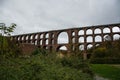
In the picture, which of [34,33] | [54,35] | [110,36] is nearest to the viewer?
[110,36]

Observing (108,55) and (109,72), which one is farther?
(108,55)

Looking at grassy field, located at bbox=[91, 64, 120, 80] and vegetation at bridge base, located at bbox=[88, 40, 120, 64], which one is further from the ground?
vegetation at bridge base, located at bbox=[88, 40, 120, 64]

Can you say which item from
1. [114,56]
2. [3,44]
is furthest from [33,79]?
[114,56]

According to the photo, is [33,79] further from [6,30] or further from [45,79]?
[6,30]

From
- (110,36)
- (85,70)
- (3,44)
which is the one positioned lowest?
(85,70)

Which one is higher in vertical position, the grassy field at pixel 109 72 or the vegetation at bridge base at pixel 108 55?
the vegetation at bridge base at pixel 108 55

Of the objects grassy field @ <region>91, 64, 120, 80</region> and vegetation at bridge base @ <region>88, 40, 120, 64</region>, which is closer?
grassy field @ <region>91, 64, 120, 80</region>

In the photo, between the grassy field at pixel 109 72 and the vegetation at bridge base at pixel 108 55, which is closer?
the grassy field at pixel 109 72

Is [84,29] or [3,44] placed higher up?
[84,29]

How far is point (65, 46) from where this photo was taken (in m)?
52.7

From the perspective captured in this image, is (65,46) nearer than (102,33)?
No

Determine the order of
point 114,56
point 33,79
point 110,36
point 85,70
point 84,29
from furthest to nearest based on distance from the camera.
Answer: point 84,29 < point 110,36 < point 114,56 < point 85,70 < point 33,79

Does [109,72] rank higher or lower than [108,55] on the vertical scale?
lower

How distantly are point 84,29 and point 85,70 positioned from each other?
41.9 m
